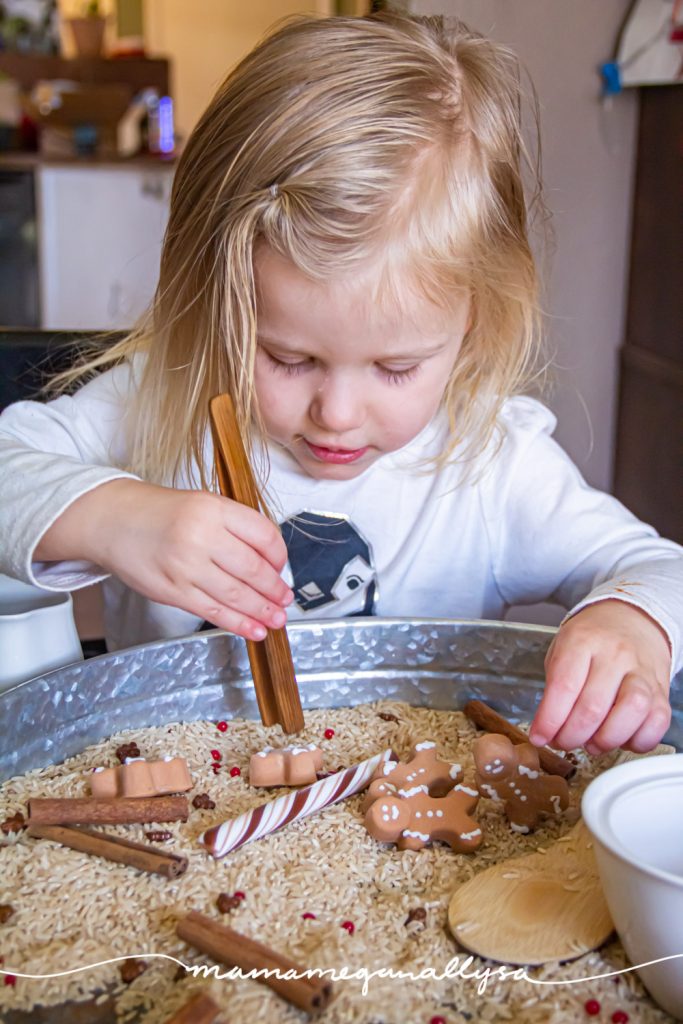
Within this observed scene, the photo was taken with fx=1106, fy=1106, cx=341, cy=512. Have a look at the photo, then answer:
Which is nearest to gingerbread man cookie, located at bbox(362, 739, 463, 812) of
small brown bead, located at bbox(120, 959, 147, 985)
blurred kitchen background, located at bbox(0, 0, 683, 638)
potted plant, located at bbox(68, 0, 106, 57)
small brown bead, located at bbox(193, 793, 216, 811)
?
small brown bead, located at bbox(193, 793, 216, 811)

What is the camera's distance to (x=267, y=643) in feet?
2.97

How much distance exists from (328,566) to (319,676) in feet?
0.93

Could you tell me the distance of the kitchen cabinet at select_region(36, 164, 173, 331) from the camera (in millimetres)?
4352

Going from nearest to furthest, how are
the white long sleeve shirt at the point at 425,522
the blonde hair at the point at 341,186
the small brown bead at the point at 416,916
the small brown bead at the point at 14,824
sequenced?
the small brown bead at the point at 416,916 → the small brown bead at the point at 14,824 → the blonde hair at the point at 341,186 → the white long sleeve shirt at the point at 425,522

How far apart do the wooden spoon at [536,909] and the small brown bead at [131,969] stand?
187mm

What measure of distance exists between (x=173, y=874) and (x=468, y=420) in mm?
644

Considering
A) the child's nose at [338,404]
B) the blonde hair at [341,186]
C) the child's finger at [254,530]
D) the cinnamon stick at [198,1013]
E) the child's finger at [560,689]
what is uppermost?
the blonde hair at [341,186]

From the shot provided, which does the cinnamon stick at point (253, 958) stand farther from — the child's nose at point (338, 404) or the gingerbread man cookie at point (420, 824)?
the child's nose at point (338, 404)

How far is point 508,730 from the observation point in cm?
91

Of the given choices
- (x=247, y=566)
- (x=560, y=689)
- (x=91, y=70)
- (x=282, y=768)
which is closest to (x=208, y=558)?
(x=247, y=566)

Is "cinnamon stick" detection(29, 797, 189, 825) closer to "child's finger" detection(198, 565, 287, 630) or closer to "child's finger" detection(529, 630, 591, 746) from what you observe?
"child's finger" detection(198, 565, 287, 630)

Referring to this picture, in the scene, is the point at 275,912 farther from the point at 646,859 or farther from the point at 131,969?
the point at 646,859

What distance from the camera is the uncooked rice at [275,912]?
2.02 feet

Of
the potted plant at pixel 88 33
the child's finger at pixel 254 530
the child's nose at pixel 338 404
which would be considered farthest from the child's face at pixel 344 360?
the potted plant at pixel 88 33
